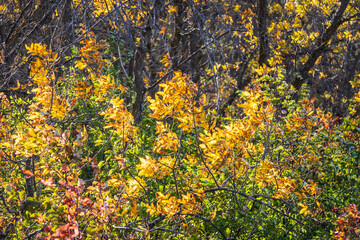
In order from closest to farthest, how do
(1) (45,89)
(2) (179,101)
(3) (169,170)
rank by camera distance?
(2) (179,101)
(3) (169,170)
(1) (45,89)

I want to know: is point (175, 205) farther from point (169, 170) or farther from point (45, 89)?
point (45, 89)

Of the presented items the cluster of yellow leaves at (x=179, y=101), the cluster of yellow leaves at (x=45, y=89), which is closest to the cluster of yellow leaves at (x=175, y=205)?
the cluster of yellow leaves at (x=179, y=101)

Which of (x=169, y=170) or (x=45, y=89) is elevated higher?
(x=45, y=89)

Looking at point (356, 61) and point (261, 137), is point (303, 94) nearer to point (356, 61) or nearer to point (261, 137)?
point (261, 137)

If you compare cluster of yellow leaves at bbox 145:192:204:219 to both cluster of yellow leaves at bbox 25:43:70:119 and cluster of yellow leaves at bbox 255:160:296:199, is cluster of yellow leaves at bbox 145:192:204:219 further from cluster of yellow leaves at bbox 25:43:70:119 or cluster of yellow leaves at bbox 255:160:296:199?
cluster of yellow leaves at bbox 25:43:70:119

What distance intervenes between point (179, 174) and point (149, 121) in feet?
3.79

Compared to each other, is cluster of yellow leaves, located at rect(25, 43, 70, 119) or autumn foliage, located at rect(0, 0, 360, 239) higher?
cluster of yellow leaves, located at rect(25, 43, 70, 119)

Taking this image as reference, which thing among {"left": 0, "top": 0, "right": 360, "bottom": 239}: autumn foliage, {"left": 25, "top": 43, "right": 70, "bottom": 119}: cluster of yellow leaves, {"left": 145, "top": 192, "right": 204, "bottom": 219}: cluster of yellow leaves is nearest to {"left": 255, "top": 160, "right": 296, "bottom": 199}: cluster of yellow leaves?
{"left": 0, "top": 0, "right": 360, "bottom": 239}: autumn foliage

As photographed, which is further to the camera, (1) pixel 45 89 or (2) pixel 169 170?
(1) pixel 45 89

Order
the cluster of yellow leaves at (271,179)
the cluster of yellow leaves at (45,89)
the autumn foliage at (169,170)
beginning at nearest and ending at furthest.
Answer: the autumn foliage at (169,170) < the cluster of yellow leaves at (45,89) < the cluster of yellow leaves at (271,179)

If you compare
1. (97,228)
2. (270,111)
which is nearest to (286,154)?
(270,111)

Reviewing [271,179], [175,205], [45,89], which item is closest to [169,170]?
[175,205]

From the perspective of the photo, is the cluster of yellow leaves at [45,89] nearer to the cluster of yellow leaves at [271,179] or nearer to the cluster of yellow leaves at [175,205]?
the cluster of yellow leaves at [175,205]

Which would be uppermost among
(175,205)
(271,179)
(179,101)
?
(179,101)
